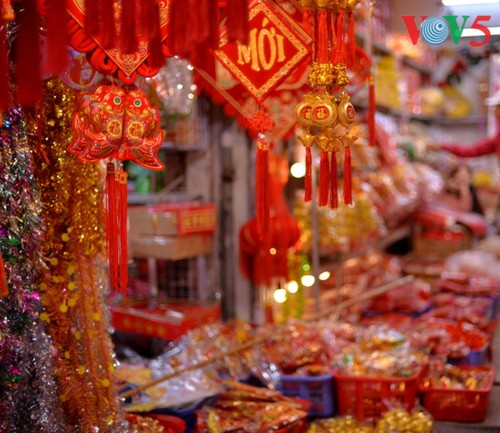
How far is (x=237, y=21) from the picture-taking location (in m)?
1.73

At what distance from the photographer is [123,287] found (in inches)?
85.4

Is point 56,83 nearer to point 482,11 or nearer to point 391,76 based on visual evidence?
point 482,11

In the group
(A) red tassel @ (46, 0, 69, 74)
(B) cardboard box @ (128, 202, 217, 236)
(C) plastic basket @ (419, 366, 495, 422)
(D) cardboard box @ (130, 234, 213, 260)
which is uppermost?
(A) red tassel @ (46, 0, 69, 74)

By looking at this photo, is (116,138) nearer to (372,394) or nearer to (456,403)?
(372,394)

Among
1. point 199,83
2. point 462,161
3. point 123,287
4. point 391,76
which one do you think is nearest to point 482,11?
point 199,83

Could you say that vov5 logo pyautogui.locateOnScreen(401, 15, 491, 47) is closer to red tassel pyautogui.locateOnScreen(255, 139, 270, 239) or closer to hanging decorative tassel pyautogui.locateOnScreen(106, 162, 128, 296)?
red tassel pyautogui.locateOnScreen(255, 139, 270, 239)

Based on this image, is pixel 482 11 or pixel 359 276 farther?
pixel 359 276

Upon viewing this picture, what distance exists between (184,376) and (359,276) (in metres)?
2.48

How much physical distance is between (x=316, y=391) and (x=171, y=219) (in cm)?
121

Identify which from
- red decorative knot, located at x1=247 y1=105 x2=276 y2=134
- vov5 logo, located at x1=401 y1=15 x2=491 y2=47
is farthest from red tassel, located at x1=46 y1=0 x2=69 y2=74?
vov5 logo, located at x1=401 y1=15 x2=491 y2=47

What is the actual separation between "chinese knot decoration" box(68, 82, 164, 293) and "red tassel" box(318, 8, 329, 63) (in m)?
0.53

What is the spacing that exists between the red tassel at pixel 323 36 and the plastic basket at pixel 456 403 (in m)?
1.71

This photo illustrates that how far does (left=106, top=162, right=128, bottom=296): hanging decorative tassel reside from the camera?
7.01 ft

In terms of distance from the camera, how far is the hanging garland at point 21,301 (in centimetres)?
209
